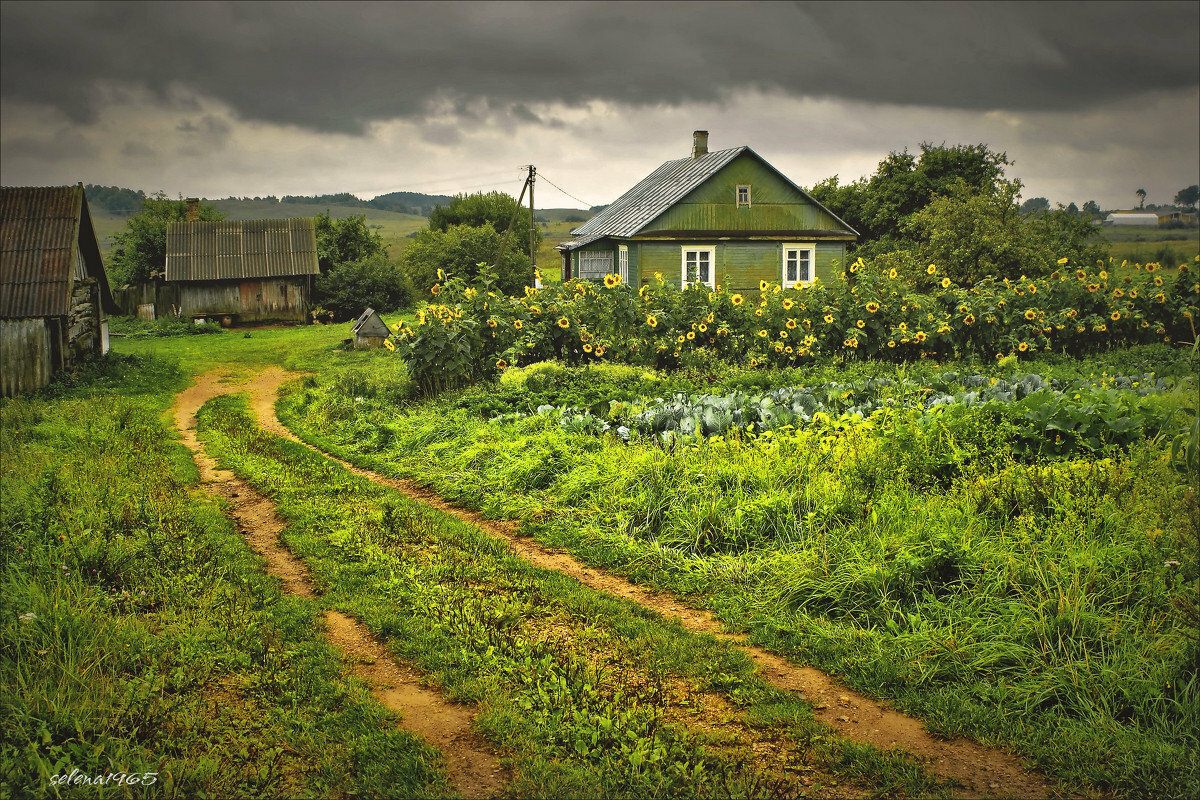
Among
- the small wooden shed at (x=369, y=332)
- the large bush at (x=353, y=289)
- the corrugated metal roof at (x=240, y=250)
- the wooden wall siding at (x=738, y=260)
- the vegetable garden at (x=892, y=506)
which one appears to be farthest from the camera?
the large bush at (x=353, y=289)

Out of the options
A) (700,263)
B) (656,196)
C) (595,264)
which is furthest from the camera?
(595,264)

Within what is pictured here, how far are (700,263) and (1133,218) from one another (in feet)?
71.1

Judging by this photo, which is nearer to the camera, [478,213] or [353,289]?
[353,289]

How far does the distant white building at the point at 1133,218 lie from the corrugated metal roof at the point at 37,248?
16.7 metres

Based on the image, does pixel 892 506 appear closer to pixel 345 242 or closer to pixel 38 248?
pixel 38 248

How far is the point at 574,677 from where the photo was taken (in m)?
4.11

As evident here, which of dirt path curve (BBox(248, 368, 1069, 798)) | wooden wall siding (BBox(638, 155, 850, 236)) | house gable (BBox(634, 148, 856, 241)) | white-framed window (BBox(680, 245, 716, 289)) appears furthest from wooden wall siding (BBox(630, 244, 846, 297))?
dirt path curve (BBox(248, 368, 1069, 798))

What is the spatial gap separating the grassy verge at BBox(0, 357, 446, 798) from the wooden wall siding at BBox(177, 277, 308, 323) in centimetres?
2579

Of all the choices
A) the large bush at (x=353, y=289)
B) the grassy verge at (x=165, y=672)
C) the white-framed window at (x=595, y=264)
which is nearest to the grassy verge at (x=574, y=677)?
the grassy verge at (x=165, y=672)

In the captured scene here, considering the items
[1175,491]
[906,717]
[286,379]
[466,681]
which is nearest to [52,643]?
[466,681]

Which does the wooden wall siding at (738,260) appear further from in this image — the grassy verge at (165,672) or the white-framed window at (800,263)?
the grassy verge at (165,672)

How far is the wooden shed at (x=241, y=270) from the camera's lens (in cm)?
3042

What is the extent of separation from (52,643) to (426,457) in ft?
16.0

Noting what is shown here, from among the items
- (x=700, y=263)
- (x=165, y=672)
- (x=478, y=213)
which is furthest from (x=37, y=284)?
(x=478, y=213)
